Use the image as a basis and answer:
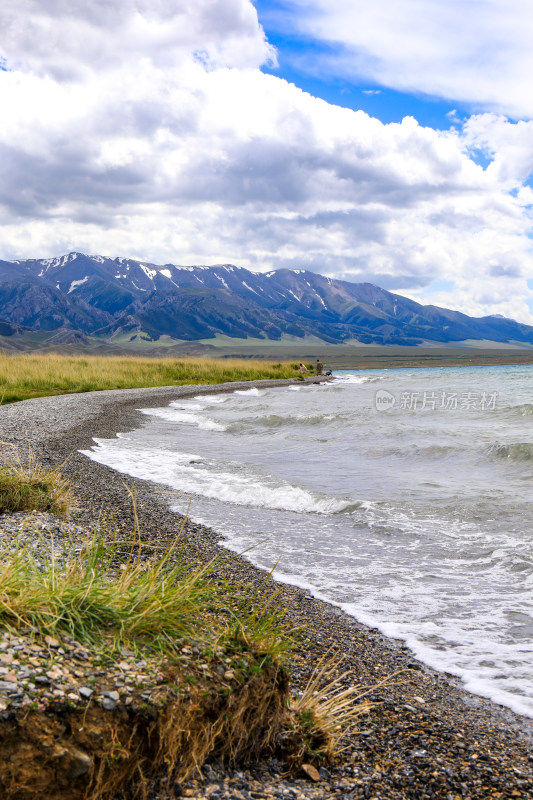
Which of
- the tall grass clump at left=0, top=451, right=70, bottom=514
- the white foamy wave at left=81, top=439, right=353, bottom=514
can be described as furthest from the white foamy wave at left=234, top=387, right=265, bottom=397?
the tall grass clump at left=0, top=451, right=70, bottom=514

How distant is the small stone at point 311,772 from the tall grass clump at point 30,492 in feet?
18.8

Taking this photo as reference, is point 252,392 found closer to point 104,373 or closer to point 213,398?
point 213,398

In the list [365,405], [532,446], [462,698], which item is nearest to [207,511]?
[462,698]

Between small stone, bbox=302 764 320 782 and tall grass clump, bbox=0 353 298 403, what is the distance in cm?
1925

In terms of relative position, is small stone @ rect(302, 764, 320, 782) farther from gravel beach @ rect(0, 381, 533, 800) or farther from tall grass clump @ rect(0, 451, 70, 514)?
Result: tall grass clump @ rect(0, 451, 70, 514)

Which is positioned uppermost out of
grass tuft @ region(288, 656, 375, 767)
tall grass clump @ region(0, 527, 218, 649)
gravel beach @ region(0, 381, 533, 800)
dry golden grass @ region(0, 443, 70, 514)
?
tall grass clump @ region(0, 527, 218, 649)

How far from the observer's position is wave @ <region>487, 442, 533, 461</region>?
1525cm

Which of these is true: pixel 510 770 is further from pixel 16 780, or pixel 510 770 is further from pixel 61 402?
pixel 61 402

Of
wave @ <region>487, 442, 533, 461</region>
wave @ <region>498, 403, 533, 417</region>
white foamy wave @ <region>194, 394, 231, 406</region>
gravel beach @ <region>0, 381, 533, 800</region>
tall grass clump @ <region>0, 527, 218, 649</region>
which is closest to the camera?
gravel beach @ <region>0, 381, 533, 800</region>

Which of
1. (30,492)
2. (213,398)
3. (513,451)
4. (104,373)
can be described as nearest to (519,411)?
(513,451)

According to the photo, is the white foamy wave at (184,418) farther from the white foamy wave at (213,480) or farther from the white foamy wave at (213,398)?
the white foamy wave at (213,480)

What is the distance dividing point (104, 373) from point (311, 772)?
1638 inches

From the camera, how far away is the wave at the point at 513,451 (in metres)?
15.2

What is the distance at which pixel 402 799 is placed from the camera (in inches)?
114
